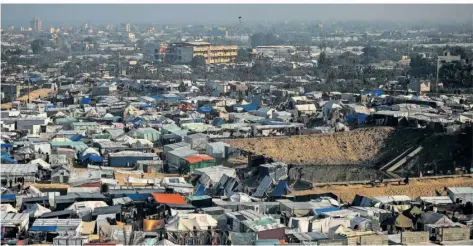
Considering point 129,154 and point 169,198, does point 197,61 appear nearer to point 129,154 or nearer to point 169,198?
point 129,154

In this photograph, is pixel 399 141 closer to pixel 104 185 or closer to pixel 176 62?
pixel 104 185

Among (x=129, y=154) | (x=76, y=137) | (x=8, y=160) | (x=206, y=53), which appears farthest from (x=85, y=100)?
(x=206, y=53)

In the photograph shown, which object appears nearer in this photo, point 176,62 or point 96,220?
point 96,220

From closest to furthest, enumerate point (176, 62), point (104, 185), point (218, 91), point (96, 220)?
point (96, 220), point (104, 185), point (218, 91), point (176, 62)

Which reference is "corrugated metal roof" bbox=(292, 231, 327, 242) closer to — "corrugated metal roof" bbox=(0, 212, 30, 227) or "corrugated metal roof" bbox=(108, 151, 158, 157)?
"corrugated metal roof" bbox=(0, 212, 30, 227)

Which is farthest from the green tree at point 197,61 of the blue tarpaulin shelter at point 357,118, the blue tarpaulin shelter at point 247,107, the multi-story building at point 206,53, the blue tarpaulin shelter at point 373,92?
the blue tarpaulin shelter at point 357,118

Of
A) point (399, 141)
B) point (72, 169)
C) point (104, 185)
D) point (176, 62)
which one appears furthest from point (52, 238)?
point (176, 62)

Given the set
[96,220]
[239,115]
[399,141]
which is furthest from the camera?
[239,115]

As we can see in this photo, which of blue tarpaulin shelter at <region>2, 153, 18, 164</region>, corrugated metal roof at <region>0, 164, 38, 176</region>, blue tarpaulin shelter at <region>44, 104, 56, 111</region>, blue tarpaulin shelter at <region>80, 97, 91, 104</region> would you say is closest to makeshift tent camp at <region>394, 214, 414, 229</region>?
corrugated metal roof at <region>0, 164, 38, 176</region>
